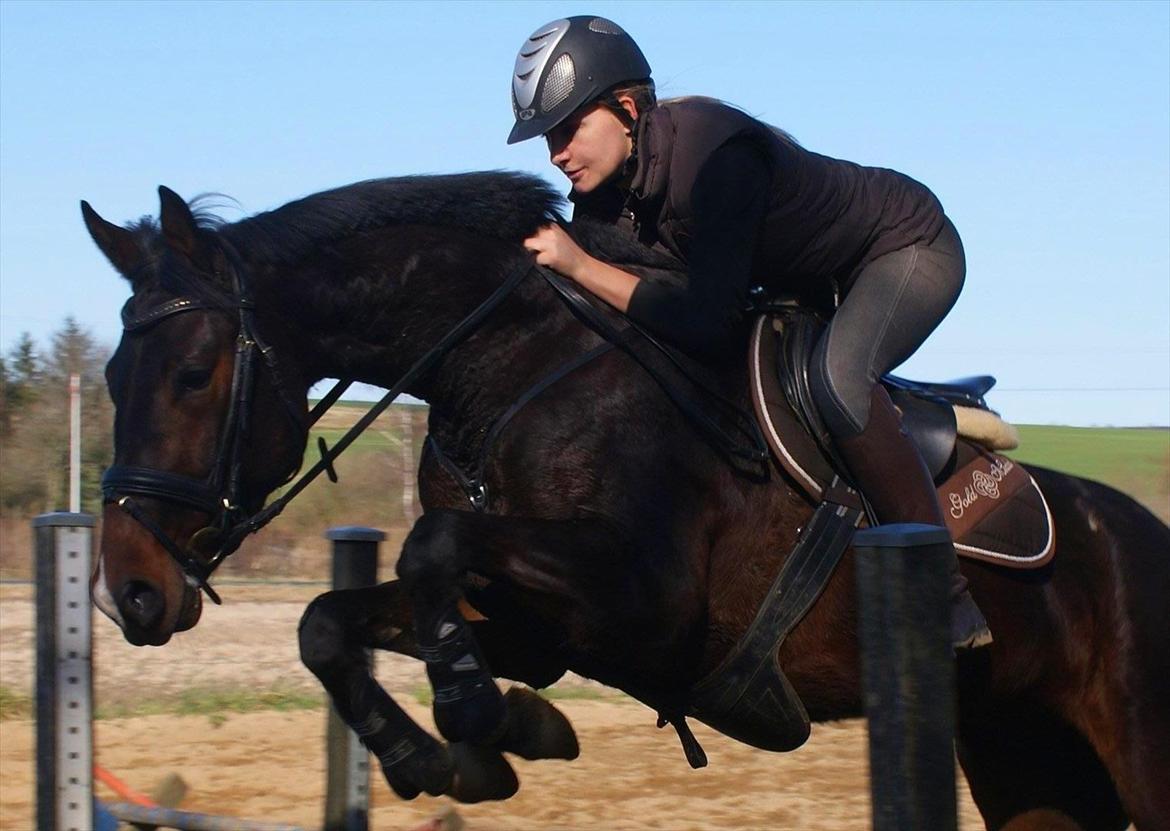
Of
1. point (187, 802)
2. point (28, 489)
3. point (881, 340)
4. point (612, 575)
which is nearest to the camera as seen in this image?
point (612, 575)

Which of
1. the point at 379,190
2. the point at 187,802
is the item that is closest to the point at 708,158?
the point at 379,190

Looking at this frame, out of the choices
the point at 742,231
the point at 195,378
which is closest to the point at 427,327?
the point at 195,378

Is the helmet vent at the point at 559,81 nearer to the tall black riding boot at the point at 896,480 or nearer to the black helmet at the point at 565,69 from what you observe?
the black helmet at the point at 565,69

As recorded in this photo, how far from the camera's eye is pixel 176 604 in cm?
350

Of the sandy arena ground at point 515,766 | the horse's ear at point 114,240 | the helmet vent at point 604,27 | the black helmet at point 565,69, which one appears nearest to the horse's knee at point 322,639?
the horse's ear at point 114,240

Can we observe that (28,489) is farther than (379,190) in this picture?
Yes

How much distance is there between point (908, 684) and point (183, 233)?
2029 millimetres

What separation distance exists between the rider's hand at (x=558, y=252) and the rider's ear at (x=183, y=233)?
81 centimetres

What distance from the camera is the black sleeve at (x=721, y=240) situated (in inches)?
140

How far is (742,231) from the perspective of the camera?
3572 millimetres

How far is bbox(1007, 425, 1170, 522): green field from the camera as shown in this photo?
24.1 metres

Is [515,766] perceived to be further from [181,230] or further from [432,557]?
[181,230]

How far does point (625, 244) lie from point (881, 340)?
0.70 meters

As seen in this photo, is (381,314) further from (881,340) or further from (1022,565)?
(1022,565)
